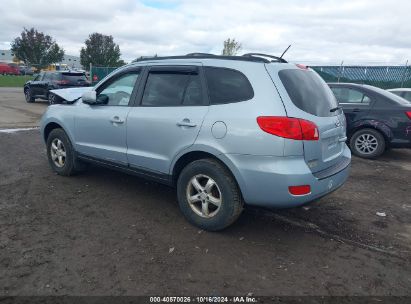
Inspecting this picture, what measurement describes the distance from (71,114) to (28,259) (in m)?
2.49

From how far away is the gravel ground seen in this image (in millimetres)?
2947

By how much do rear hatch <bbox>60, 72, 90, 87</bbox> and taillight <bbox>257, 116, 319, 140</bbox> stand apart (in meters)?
14.5

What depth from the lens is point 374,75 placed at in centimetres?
1714

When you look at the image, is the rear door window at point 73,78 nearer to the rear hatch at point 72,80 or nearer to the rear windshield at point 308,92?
the rear hatch at point 72,80

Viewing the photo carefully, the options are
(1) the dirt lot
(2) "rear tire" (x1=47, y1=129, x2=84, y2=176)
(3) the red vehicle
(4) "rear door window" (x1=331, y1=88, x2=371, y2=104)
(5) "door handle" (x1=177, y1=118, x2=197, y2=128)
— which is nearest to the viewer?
(1) the dirt lot

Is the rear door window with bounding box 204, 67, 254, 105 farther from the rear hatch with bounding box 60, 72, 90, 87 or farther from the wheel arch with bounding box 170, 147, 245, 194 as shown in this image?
the rear hatch with bounding box 60, 72, 90, 87

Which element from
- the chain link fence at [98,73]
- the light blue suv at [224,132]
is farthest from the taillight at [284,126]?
the chain link fence at [98,73]

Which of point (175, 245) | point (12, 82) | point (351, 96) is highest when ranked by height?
point (351, 96)

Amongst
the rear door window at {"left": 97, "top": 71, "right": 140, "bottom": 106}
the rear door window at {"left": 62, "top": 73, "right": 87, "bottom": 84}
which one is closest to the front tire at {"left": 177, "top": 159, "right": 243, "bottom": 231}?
the rear door window at {"left": 97, "top": 71, "right": 140, "bottom": 106}

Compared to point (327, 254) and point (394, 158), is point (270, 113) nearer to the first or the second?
point (327, 254)

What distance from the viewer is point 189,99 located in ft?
12.8

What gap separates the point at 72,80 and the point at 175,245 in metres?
14.5

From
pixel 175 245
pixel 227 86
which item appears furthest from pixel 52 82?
pixel 175 245

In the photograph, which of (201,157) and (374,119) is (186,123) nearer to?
(201,157)
